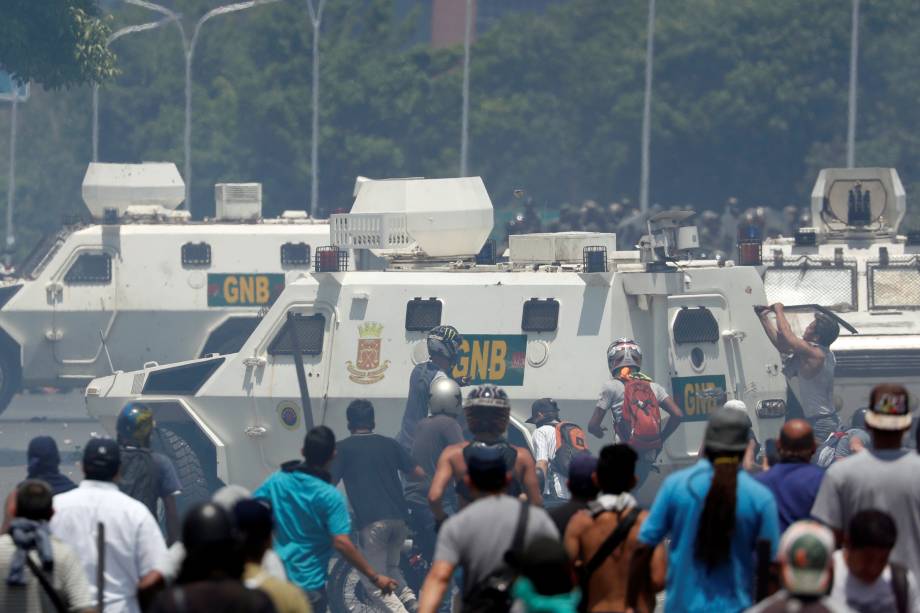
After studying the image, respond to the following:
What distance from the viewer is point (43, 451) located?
9789 mm

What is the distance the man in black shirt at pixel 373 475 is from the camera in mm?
12508

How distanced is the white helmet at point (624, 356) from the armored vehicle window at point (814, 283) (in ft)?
15.4

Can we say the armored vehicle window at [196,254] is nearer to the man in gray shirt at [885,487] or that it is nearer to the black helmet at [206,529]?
the man in gray shirt at [885,487]

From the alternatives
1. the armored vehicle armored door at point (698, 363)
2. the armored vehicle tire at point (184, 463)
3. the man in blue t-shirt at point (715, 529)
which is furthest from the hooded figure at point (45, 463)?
the armored vehicle armored door at point (698, 363)

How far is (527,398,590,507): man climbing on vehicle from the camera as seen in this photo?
1422cm

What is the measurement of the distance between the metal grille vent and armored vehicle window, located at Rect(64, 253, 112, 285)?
9843mm

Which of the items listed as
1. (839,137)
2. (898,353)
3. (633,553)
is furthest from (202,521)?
(839,137)

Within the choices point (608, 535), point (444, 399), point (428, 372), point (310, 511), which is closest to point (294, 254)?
point (428, 372)

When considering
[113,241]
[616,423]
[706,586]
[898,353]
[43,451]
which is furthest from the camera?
[113,241]

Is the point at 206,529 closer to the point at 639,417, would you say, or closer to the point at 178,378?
the point at 639,417

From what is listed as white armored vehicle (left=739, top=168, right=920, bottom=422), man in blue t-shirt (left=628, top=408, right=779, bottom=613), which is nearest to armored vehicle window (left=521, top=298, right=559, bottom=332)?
white armored vehicle (left=739, top=168, right=920, bottom=422)

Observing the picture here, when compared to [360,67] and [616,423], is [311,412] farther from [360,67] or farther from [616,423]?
[360,67]

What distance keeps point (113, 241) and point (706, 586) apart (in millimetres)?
17602

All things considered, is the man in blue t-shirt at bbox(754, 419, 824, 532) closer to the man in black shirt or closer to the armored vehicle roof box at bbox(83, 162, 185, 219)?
the man in black shirt
